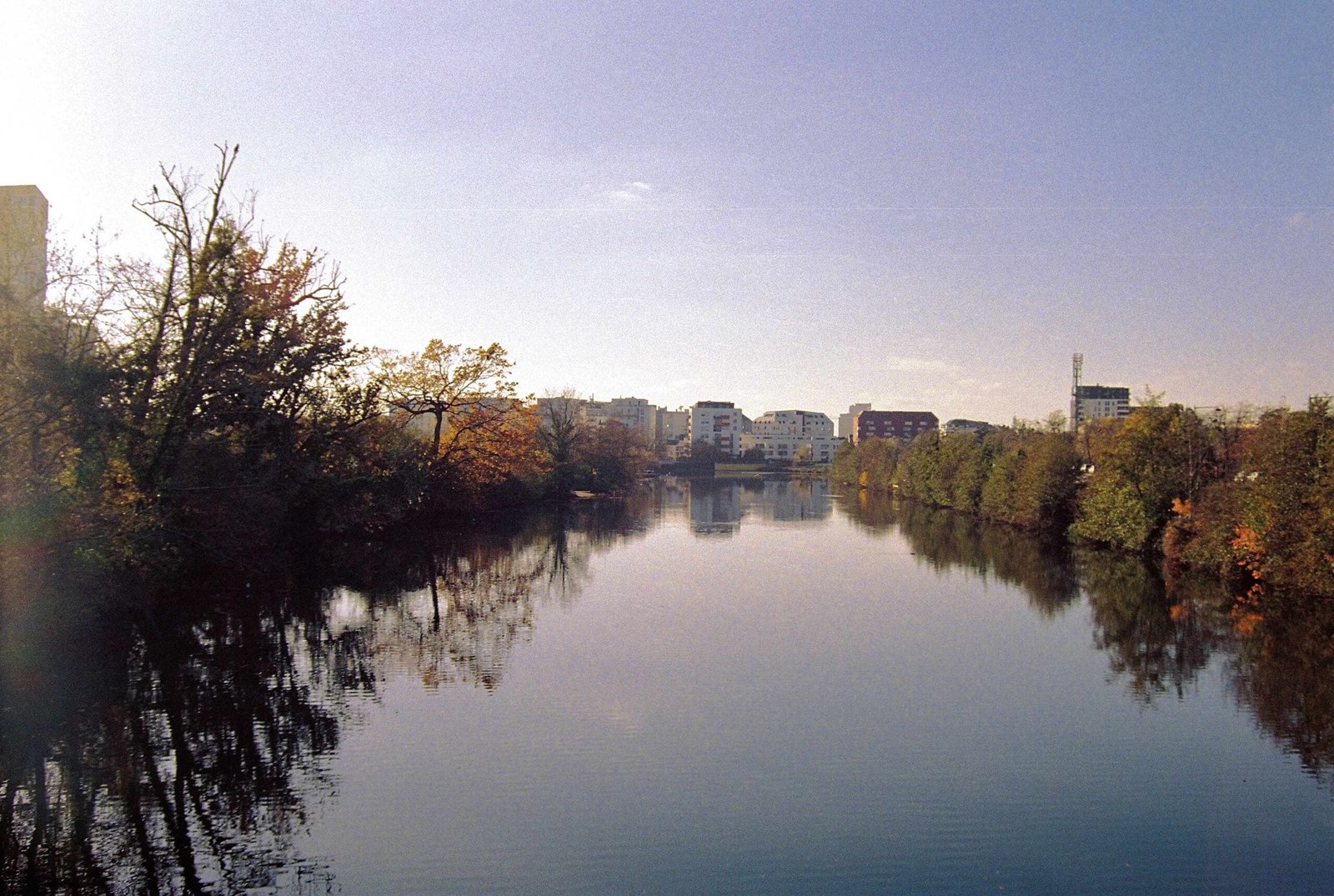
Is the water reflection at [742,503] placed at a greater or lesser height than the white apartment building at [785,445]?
lesser

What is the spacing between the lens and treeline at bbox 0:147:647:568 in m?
12.4

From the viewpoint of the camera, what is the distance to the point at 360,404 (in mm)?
27359

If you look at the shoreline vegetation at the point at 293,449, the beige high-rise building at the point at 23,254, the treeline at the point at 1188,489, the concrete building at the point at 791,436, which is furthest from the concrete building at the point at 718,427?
the beige high-rise building at the point at 23,254

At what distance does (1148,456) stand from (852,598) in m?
14.4

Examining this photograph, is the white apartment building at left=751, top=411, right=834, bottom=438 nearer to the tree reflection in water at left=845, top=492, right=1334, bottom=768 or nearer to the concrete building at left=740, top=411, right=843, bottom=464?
the concrete building at left=740, top=411, right=843, bottom=464

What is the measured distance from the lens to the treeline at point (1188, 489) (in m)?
20.7

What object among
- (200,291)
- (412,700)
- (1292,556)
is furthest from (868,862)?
(1292,556)

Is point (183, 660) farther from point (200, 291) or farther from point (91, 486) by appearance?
point (200, 291)

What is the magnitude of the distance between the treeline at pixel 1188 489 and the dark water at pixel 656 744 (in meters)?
2.40

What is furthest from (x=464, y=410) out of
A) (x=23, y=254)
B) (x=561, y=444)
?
(x=23, y=254)

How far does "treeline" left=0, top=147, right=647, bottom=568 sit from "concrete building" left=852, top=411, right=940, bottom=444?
111127 millimetres

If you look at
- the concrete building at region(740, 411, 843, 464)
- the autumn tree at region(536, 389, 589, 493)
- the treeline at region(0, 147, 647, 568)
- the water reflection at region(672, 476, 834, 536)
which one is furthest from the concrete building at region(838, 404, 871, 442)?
the treeline at region(0, 147, 647, 568)

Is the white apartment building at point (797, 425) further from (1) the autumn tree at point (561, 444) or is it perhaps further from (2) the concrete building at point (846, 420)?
(1) the autumn tree at point (561, 444)

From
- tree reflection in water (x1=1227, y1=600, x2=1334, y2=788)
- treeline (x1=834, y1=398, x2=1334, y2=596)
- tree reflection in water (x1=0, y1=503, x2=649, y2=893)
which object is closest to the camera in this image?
tree reflection in water (x1=0, y1=503, x2=649, y2=893)
